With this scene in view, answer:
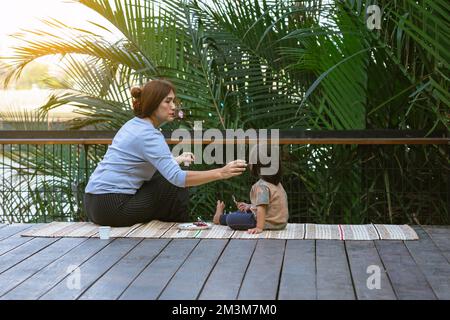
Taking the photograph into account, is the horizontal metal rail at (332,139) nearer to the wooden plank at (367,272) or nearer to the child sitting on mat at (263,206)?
the child sitting on mat at (263,206)

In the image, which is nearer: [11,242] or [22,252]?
[22,252]

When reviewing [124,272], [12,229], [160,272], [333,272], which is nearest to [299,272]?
[333,272]

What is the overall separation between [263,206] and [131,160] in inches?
31.5

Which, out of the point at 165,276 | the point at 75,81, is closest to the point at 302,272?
the point at 165,276

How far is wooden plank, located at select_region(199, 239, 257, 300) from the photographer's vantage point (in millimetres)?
3398

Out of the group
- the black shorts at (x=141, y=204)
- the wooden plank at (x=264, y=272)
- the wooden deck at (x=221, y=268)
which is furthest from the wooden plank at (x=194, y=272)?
the black shorts at (x=141, y=204)

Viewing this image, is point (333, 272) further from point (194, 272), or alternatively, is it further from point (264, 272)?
point (194, 272)

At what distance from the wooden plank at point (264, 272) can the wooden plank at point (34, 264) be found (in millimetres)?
921

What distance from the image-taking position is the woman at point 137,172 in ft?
16.5

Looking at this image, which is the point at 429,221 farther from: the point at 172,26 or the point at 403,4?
the point at 172,26

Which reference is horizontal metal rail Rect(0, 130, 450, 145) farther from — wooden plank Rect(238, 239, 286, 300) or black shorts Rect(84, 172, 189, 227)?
wooden plank Rect(238, 239, 286, 300)

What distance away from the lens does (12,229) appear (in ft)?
17.4

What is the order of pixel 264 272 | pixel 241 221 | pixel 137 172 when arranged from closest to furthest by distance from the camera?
pixel 264 272, pixel 241 221, pixel 137 172

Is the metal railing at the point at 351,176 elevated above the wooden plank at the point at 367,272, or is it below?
above
